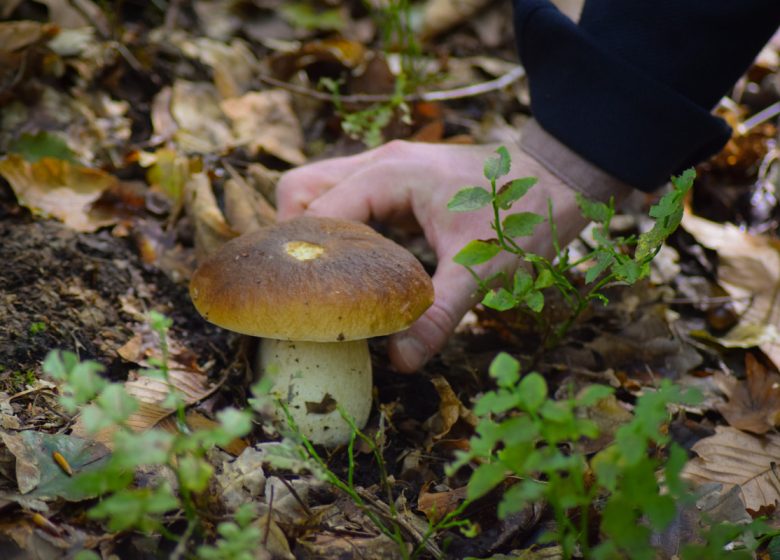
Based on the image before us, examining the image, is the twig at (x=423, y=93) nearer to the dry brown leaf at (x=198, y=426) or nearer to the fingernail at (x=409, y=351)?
the fingernail at (x=409, y=351)

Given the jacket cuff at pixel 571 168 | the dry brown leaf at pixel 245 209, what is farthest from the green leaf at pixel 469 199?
the dry brown leaf at pixel 245 209

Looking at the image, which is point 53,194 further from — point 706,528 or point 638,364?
point 706,528

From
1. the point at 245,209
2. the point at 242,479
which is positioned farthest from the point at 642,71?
the point at 242,479

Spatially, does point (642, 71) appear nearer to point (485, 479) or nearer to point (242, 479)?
point (485, 479)

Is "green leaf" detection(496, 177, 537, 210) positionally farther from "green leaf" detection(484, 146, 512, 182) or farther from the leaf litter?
the leaf litter

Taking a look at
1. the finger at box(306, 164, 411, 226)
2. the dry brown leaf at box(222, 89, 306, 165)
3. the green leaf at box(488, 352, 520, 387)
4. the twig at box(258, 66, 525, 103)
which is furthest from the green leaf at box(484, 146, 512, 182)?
the dry brown leaf at box(222, 89, 306, 165)
